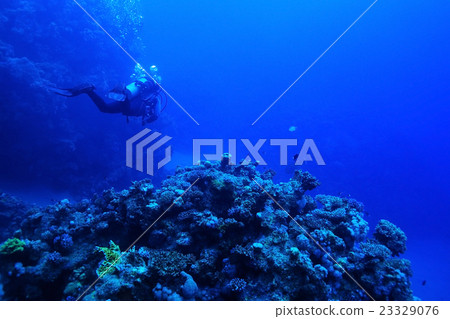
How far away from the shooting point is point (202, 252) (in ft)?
15.6

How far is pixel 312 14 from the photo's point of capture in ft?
306

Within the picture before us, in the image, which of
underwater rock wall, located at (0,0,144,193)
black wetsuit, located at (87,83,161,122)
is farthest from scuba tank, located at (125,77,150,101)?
underwater rock wall, located at (0,0,144,193)

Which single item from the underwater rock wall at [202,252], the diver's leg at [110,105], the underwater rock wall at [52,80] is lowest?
the underwater rock wall at [202,252]

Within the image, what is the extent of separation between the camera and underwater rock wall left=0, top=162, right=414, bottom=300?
4.02 m

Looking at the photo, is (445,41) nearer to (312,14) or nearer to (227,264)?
(312,14)

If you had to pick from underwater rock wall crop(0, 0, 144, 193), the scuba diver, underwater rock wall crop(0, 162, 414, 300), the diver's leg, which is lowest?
underwater rock wall crop(0, 162, 414, 300)

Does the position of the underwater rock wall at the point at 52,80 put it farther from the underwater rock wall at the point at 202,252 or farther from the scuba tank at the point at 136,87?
the underwater rock wall at the point at 202,252

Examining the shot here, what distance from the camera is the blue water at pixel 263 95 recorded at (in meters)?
15.7

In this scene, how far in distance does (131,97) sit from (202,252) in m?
7.06

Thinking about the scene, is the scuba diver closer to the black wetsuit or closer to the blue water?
the black wetsuit

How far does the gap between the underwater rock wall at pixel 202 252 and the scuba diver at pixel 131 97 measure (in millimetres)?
3990

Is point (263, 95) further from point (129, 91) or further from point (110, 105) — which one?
point (110, 105)

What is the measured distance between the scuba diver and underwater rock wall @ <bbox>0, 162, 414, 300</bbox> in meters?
3.99

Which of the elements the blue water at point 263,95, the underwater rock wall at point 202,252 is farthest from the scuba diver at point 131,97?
the blue water at point 263,95
